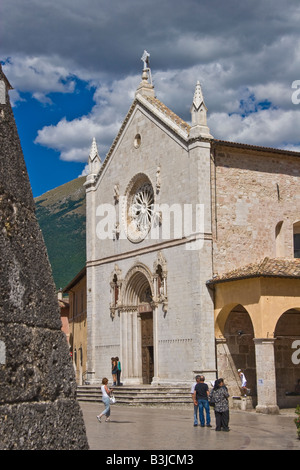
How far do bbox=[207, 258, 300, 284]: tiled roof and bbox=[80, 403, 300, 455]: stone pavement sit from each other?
4792mm

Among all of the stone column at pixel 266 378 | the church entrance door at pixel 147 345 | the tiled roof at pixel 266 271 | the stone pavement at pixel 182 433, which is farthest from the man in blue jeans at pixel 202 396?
the church entrance door at pixel 147 345

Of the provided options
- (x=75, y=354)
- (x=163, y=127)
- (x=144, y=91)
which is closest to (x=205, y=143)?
(x=163, y=127)

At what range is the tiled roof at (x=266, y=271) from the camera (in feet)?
75.2

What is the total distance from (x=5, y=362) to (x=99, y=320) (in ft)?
95.9

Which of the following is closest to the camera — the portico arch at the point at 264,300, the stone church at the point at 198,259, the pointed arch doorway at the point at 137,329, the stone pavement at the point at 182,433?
the stone pavement at the point at 182,433

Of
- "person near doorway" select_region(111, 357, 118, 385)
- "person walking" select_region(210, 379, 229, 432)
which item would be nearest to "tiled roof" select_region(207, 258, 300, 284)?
"person near doorway" select_region(111, 357, 118, 385)

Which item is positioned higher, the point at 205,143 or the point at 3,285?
the point at 205,143

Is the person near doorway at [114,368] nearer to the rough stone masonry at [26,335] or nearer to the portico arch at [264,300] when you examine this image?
the portico arch at [264,300]

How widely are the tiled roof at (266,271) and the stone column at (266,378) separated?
2311mm

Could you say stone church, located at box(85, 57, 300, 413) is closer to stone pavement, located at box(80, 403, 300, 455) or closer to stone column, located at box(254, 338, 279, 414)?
stone column, located at box(254, 338, 279, 414)

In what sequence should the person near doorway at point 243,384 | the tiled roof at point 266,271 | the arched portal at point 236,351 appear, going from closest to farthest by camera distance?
the tiled roof at point 266,271, the person near doorway at point 243,384, the arched portal at point 236,351

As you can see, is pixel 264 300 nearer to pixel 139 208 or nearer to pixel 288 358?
pixel 288 358

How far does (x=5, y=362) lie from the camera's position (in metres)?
4.08
